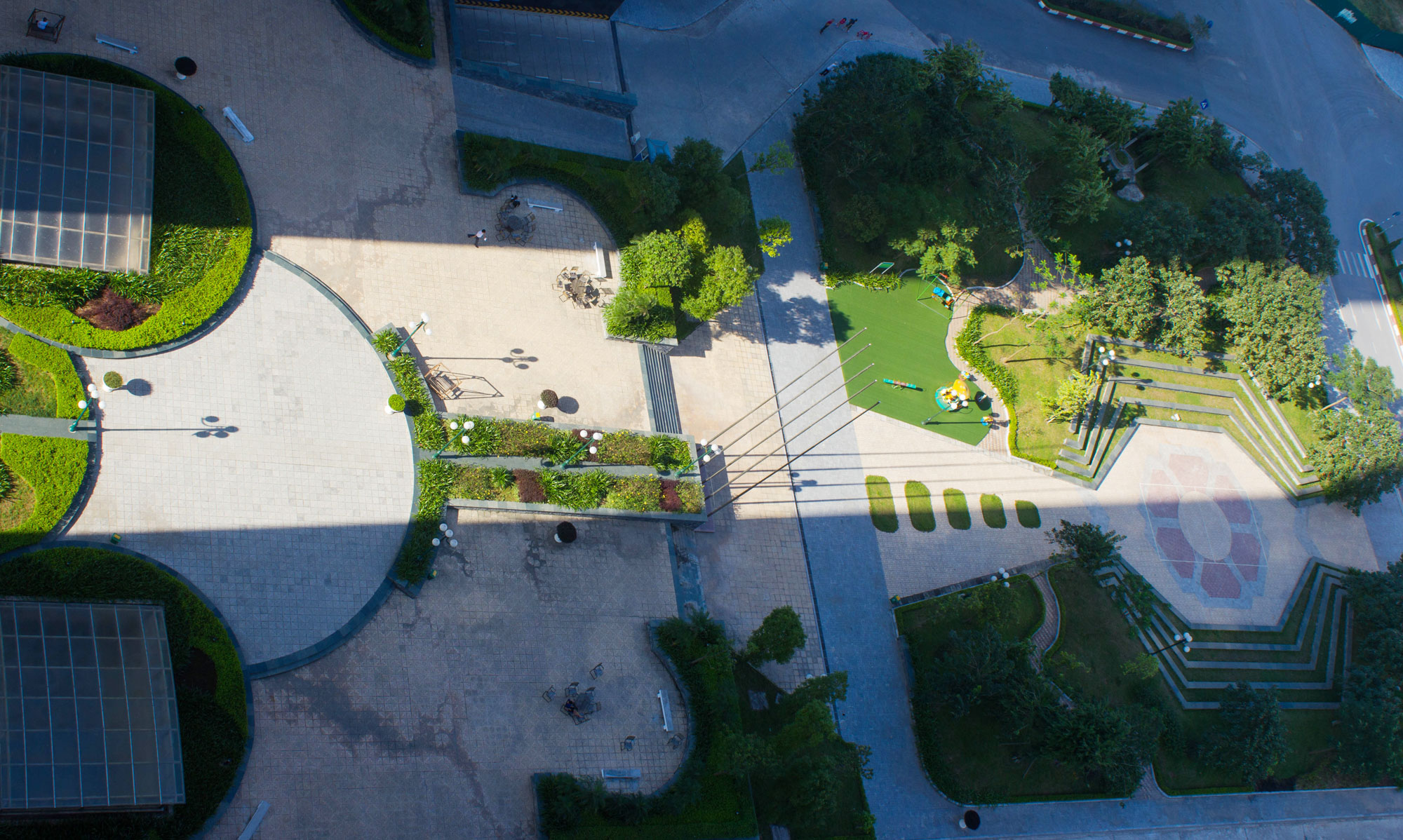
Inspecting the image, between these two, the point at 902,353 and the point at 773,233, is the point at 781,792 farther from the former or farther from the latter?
the point at 773,233

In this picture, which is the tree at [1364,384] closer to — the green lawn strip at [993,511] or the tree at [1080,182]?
the tree at [1080,182]

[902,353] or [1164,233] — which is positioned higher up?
[1164,233]

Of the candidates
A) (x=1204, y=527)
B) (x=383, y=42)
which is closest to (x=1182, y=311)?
(x=1204, y=527)

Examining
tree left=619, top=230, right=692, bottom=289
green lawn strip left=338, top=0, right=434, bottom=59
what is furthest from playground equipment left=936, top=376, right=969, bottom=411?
green lawn strip left=338, top=0, right=434, bottom=59

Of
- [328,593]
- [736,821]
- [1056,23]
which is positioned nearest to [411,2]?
[328,593]

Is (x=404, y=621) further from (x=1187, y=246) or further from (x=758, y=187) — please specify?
(x=1187, y=246)

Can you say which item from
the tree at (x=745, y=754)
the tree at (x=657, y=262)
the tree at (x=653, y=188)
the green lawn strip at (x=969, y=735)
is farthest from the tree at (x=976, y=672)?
the tree at (x=653, y=188)

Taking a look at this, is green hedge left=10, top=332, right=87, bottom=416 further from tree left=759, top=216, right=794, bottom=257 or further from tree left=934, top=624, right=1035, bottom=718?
tree left=934, top=624, right=1035, bottom=718

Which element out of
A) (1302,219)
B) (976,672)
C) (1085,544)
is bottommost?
(976,672)
